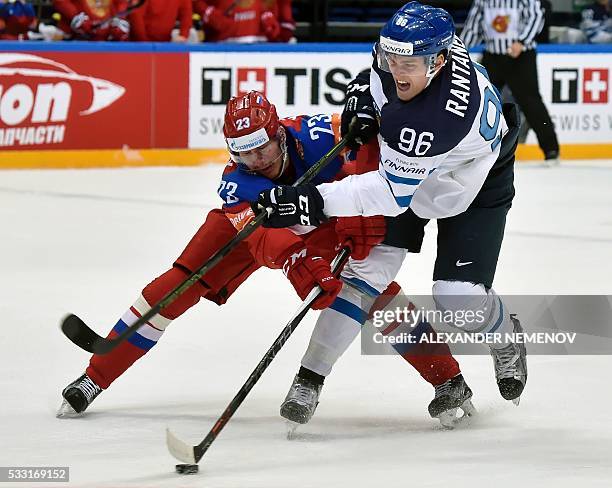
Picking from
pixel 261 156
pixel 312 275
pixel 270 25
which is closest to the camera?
pixel 312 275

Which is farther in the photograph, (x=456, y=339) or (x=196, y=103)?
(x=196, y=103)

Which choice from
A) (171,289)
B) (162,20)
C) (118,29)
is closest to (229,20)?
(162,20)

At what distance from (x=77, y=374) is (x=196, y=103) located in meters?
5.39

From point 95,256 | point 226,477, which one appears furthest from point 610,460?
point 95,256

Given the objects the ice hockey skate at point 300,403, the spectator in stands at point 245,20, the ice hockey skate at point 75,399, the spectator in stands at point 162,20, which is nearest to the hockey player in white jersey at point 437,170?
the ice hockey skate at point 300,403

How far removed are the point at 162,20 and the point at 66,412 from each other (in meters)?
6.30

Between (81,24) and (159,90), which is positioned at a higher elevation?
(81,24)

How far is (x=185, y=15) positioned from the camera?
383 inches

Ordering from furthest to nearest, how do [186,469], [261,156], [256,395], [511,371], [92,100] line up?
[92,100] → [256,395] → [511,371] → [261,156] → [186,469]

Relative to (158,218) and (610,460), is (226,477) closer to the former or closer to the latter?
(610,460)

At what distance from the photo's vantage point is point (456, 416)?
3.72 metres

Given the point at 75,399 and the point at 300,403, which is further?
the point at 75,399

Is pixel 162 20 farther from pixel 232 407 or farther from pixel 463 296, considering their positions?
pixel 232 407

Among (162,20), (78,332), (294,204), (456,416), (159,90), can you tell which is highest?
(294,204)
